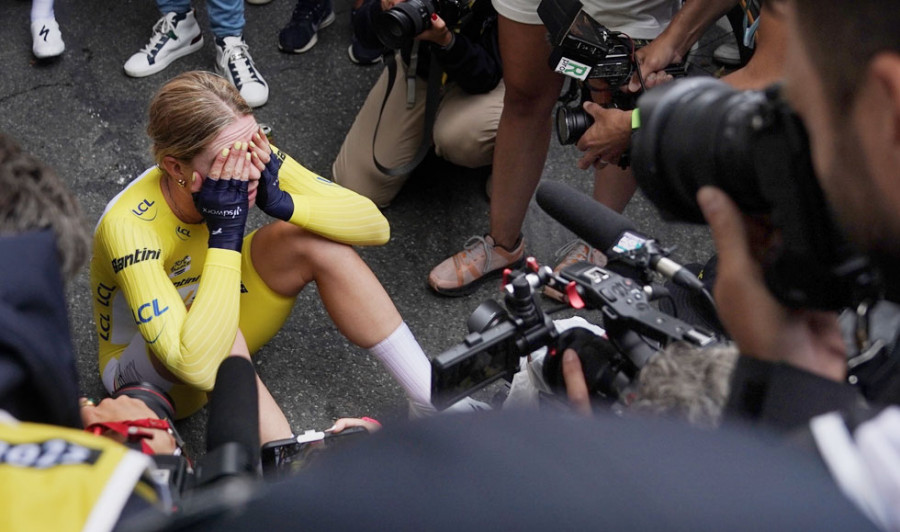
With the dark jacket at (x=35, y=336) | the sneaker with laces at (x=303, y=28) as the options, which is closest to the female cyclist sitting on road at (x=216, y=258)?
the dark jacket at (x=35, y=336)

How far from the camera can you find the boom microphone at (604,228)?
997 millimetres

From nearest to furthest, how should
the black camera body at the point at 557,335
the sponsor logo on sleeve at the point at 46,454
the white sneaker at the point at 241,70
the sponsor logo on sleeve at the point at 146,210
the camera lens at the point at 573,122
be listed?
the sponsor logo on sleeve at the point at 46,454, the black camera body at the point at 557,335, the sponsor logo on sleeve at the point at 146,210, the camera lens at the point at 573,122, the white sneaker at the point at 241,70

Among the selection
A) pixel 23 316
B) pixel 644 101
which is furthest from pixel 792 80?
pixel 23 316

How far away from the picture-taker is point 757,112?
2.35 ft

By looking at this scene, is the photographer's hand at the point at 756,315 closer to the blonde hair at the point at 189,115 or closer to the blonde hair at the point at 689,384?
the blonde hair at the point at 689,384

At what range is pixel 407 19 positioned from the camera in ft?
6.49

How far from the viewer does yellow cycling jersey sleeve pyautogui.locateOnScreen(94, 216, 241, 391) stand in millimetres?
1620

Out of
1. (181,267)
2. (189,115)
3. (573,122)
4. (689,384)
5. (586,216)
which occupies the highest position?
(689,384)

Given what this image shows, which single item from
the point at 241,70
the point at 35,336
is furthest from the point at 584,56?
the point at 241,70

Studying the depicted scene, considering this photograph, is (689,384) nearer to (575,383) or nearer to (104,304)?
(575,383)

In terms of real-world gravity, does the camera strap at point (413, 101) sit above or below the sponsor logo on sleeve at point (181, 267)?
above

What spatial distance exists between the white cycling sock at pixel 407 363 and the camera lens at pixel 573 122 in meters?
0.56

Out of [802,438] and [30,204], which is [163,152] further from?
[802,438]

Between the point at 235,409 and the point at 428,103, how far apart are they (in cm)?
159
